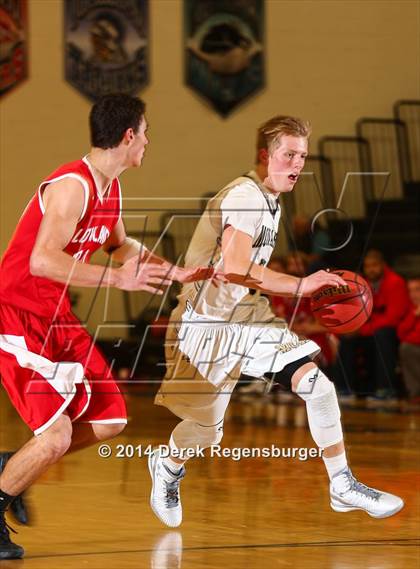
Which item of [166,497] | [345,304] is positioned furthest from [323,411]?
[166,497]

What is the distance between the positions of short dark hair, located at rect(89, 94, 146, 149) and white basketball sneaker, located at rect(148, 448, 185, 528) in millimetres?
1401

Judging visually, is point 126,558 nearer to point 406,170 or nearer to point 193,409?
point 193,409

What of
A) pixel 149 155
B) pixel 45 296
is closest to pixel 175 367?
pixel 45 296

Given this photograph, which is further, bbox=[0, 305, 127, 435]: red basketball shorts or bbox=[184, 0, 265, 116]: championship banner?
bbox=[184, 0, 265, 116]: championship banner

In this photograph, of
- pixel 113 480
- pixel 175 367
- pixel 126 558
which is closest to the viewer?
pixel 126 558

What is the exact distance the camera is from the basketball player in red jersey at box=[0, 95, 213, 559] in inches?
159

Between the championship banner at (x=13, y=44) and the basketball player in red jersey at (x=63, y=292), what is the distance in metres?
8.61

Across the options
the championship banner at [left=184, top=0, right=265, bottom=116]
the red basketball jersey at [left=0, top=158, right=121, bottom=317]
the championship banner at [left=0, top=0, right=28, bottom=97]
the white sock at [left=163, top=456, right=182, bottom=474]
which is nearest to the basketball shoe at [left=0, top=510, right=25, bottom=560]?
the red basketball jersey at [left=0, top=158, right=121, bottom=317]

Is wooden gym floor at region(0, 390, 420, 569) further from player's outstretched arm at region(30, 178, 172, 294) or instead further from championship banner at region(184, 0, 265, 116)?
championship banner at region(184, 0, 265, 116)

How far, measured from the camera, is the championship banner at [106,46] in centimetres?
1291

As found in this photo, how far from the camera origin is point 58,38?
12.9 metres

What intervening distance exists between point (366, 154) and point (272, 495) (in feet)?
26.7

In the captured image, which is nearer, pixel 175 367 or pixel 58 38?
pixel 175 367

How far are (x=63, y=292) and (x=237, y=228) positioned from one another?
2.30 feet
